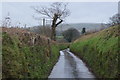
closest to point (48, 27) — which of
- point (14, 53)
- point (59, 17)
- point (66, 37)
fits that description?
point (59, 17)

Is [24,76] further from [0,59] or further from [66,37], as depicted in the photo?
[66,37]

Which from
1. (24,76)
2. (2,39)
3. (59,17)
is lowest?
(24,76)

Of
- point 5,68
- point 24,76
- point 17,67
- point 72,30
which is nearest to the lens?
point 5,68

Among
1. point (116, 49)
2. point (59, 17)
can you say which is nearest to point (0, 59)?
point (116, 49)

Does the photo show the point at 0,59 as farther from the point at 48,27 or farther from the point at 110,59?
the point at 48,27

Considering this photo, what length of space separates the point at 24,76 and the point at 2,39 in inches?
65.2

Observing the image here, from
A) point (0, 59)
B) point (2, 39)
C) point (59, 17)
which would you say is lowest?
point (0, 59)

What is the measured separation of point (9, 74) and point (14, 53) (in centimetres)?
119

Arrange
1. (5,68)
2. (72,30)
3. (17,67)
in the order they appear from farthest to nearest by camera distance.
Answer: (72,30)
(17,67)
(5,68)

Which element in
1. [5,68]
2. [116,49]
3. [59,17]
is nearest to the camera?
[5,68]

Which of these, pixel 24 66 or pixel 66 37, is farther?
pixel 66 37

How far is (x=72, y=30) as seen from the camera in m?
86.4

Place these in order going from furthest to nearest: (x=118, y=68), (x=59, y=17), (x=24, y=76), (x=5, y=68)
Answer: (x=59, y=17) → (x=118, y=68) → (x=24, y=76) → (x=5, y=68)

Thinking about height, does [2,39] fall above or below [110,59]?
above
